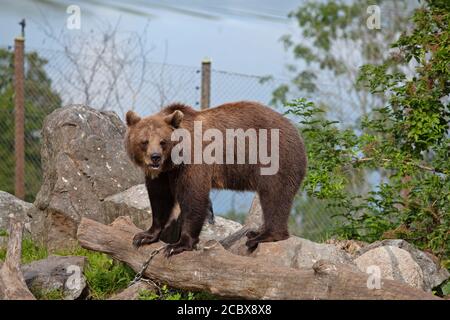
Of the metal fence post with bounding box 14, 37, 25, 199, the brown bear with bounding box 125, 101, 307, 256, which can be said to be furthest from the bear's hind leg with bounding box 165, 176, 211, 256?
the metal fence post with bounding box 14, 37, 25, 199

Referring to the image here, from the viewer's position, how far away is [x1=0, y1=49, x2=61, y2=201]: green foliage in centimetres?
989

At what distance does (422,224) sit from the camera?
25.5 ft

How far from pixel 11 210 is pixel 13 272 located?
2943mm

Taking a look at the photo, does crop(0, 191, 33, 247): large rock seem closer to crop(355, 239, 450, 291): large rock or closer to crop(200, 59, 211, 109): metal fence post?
crop(200, 59, 211, 109): metal fence post

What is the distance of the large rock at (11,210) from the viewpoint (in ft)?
26.3

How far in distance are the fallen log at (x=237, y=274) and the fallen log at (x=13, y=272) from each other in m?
0.61

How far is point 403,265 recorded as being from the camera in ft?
20.9

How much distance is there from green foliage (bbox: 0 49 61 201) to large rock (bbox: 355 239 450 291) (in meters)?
5.01

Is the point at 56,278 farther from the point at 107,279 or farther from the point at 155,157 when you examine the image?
the point at 155,157

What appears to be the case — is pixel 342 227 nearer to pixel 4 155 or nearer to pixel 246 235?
pixel 246 235

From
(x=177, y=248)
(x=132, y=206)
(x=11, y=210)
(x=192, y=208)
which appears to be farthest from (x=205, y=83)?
(x=177, y=248)

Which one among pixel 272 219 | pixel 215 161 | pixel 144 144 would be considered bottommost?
pixel 272 219

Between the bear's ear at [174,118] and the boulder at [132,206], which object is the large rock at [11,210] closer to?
the boulder at [132,206]
